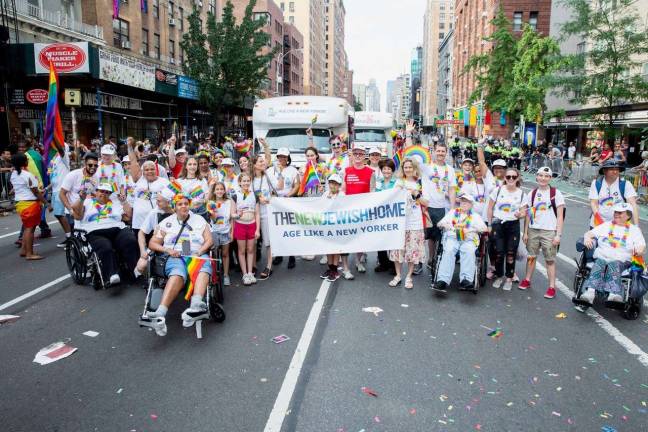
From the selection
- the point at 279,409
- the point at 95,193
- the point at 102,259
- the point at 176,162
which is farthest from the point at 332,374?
the point at 176,162

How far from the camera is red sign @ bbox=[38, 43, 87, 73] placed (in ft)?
66.7

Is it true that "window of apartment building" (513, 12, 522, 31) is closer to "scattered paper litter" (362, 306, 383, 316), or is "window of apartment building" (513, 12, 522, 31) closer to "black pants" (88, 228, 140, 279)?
"scattered paper litter" (362, 306, 383, 316)

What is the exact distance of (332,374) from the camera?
15.3ft

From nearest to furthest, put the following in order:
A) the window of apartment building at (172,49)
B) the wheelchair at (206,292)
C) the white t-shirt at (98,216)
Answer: the wheelchair at (206,292)
the white t-shirt at (98,216)
the window of apartment building at (172,49)

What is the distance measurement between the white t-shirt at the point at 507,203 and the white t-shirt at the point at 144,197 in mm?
4742

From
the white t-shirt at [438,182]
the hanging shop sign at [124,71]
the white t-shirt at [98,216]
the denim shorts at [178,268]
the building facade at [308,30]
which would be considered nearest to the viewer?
the denim shorts at [178,268]

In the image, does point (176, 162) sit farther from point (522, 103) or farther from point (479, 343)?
point (522, 103)

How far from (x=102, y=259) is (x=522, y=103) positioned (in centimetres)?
3241

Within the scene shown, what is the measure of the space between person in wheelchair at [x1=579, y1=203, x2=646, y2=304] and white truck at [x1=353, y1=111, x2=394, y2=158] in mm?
18062

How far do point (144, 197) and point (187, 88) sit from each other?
83.6ft

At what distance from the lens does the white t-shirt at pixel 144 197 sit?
7.60m

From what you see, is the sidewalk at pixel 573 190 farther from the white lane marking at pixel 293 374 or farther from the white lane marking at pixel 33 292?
the white lane marking at pixel 33 292

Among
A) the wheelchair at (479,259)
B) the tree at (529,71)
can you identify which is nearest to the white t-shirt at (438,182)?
the wheelchair at (479,259)

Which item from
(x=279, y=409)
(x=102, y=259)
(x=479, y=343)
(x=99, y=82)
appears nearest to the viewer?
(x=279, y=409)
